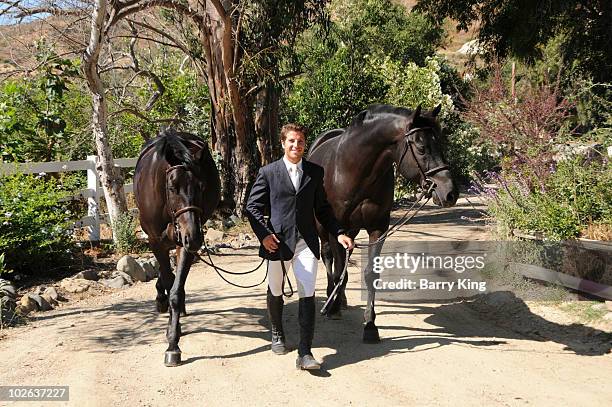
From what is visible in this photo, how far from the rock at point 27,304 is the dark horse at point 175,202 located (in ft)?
5.87

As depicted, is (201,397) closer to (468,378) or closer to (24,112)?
(468,378)

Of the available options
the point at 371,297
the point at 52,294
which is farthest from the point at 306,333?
the point at 52,294

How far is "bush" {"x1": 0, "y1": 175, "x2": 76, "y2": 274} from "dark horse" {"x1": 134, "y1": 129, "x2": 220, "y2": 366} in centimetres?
255

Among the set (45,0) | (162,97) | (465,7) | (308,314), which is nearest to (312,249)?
(308,314)

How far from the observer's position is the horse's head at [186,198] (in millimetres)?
5199

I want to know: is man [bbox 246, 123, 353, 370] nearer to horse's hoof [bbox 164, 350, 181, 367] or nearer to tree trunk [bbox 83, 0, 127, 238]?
horse's hoof [bbox 164, 350, 181, 367]

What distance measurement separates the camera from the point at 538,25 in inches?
588

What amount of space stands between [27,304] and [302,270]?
391cm

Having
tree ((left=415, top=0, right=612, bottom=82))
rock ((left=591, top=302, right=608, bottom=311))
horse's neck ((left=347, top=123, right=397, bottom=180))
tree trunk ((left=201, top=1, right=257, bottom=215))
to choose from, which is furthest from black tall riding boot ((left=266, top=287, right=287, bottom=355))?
tree ((left=415, top=0, right=612, bottom=82))

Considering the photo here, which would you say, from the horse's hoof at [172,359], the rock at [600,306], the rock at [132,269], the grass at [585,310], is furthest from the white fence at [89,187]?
the rock at [600,306]

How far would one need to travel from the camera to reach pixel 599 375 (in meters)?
5.09

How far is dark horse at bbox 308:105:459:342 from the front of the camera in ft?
18.4

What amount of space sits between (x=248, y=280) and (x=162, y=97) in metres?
12.7

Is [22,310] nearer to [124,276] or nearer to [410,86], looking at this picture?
[124,276]
